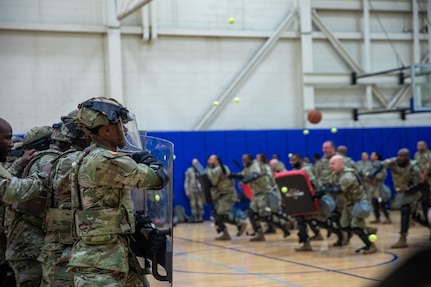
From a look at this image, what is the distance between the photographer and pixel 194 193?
664 inches

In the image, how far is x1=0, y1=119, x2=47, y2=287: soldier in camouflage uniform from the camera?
4270 millimetres

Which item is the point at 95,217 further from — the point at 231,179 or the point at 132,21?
the point at 132,21

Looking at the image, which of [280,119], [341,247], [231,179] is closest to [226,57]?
[280,119]

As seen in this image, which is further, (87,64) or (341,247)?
(87,64)

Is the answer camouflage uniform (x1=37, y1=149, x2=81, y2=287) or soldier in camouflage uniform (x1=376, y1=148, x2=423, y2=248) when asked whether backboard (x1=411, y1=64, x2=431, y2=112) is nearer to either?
soldier in camouflage uniform (x1=376, y1=148, x2=423, y2=248)

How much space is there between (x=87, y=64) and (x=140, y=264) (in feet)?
42.2

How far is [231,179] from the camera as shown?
1330 cm

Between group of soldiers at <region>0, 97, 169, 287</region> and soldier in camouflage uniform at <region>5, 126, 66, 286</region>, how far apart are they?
0.11 ft

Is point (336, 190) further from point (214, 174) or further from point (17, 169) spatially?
point (17, 169)

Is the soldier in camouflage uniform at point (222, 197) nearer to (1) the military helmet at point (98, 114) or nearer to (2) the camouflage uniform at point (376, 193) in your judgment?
(2) the camouflage uniform at point (376, 193)

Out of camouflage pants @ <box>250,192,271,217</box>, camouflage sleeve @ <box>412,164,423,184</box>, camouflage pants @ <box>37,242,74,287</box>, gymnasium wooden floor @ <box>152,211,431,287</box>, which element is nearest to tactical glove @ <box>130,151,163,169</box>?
camouflage pants @ <box>37,242,74,287</box>

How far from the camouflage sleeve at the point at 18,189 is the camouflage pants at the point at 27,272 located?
0.93 metres

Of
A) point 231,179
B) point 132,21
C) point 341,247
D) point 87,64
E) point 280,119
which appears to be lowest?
point 341,247

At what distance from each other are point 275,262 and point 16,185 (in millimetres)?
6176
